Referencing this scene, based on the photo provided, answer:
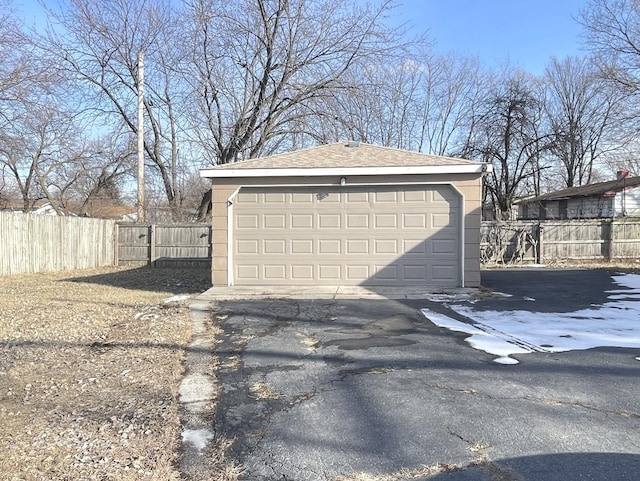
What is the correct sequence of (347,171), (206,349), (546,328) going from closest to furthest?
(206,349)
(546,328)
(347,171)

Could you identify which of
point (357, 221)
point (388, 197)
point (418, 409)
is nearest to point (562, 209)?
point (388, 197)

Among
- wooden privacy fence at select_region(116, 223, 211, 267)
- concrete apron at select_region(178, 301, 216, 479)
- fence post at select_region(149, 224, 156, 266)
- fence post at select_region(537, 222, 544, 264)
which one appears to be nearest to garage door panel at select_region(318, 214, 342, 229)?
concrete apron at select_region(178, 301, 216, 479)

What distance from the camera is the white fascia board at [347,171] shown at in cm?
1093

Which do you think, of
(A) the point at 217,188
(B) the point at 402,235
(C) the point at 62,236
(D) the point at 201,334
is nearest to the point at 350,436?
(D) the point at 201,334

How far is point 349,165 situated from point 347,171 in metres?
0.22

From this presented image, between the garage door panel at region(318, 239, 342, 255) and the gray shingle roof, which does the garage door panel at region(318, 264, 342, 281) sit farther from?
the gray shingle roof

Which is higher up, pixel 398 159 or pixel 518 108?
pixel 518 108

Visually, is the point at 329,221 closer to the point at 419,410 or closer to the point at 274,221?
the point at 274,221

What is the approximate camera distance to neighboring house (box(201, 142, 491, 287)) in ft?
36.5

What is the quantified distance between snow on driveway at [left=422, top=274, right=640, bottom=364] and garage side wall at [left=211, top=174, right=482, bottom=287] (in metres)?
2.31

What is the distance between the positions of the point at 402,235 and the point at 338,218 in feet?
4.92

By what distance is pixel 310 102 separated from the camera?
20.0 metres

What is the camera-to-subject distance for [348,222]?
37.6 feet

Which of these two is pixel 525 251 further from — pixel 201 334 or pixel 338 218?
pixel 201 334
